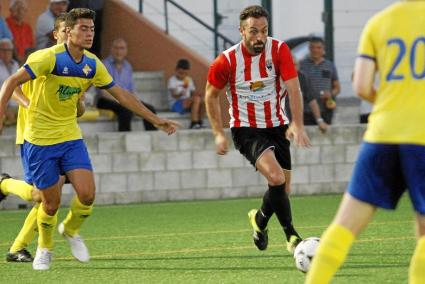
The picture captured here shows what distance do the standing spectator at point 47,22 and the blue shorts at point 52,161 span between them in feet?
23.9

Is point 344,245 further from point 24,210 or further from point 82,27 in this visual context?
point 24,210

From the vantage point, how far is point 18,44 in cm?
1755

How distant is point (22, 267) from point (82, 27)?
1950 millimetres

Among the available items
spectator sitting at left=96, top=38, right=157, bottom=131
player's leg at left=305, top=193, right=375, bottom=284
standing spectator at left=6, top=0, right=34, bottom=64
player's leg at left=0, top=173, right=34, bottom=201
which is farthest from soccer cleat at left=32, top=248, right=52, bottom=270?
standing spectator at left=6, top=0, right=34, bottom=64

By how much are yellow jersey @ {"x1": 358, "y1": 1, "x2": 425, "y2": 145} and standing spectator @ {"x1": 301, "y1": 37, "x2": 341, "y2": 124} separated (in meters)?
11.2

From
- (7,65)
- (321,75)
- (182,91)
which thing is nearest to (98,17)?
(182,91)

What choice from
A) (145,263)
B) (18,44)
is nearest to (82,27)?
(145,263)

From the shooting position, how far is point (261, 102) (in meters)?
10.6

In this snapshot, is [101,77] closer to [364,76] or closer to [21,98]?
[21,98]

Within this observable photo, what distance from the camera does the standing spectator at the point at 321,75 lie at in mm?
17766

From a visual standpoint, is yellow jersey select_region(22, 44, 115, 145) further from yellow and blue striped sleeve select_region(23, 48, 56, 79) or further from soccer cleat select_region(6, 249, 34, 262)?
soccer cleat select_region(6, 249, 34, 262)

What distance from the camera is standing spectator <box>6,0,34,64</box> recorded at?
1745cm

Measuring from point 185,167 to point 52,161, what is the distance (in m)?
7.00

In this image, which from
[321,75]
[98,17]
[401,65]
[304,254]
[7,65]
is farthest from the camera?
[98,17]
